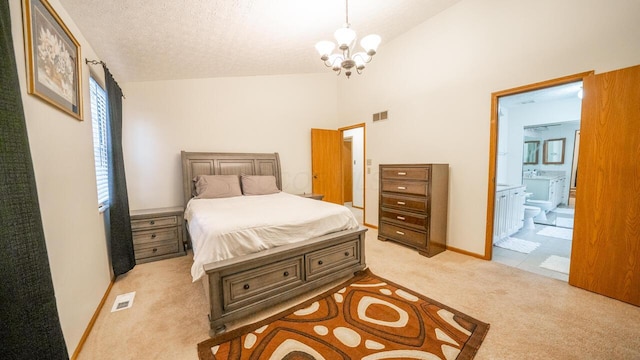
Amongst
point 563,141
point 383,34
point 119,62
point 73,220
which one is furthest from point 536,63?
point 563,141

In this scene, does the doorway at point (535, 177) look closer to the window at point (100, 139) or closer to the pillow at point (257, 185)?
the pillow at point (257, 185)

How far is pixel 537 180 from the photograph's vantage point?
516 cm

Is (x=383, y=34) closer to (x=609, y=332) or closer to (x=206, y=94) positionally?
(x=206, y=94)

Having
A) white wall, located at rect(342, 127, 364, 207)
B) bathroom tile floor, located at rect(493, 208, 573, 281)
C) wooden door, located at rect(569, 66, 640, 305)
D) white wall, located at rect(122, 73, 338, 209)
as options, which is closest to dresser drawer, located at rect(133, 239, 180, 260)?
white wall, located at rect(122, 73, 338, 209)

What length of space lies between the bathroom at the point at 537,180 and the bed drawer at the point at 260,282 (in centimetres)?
258

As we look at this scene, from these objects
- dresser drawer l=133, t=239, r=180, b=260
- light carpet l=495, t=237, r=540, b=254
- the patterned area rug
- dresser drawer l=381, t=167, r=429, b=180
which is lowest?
light carpet l=495, t=237, r=540, b=254

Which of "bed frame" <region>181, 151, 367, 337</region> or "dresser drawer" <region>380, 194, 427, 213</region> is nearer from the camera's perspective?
"bed frame" <region>181, 151, 367, 337</region>

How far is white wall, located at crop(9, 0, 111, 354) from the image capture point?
122 cm

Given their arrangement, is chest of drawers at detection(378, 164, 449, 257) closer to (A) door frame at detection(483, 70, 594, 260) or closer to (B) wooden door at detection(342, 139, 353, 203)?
(A) door frame at detection(483, 70, 594, 260)

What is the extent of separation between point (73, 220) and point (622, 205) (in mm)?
4235

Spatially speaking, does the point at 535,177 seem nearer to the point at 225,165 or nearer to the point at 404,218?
the point at 404,218

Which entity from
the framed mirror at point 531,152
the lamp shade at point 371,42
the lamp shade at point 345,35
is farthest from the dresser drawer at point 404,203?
the framed mirror at point 531,152

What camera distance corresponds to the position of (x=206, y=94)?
3.71 m

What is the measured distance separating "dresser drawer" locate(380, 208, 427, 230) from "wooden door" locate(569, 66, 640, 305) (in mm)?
1368
